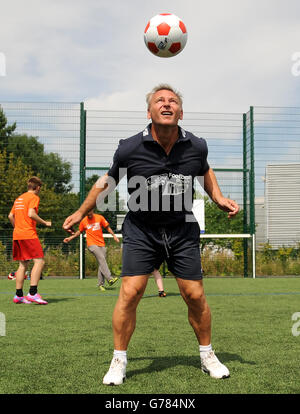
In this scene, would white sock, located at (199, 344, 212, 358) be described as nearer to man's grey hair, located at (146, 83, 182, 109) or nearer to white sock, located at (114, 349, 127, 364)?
white sock, located at (114, 349, 127, 364)

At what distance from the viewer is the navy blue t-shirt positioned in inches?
150

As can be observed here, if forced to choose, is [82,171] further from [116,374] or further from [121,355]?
[116,374]

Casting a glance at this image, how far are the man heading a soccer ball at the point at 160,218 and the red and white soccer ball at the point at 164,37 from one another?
157 cm

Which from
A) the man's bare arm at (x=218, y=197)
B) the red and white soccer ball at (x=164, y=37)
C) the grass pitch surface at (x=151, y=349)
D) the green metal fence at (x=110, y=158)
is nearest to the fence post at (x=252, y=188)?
the green metal fence at (x=110, y=158)

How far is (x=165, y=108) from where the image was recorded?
12.3 ft

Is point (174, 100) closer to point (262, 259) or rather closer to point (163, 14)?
point (163, 14)

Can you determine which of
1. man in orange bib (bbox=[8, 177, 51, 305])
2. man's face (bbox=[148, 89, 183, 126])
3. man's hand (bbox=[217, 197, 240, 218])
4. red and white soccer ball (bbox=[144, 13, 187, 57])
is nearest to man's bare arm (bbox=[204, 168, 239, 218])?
man's hand (bbox=[217, 197, 240, 218])

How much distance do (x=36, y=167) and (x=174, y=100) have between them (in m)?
14.9

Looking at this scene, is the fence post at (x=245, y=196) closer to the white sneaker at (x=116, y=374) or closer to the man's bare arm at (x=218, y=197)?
the man's bare arm at (x=218, y=197)

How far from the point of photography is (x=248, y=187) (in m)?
16.5

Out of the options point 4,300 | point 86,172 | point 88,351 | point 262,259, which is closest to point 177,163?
point 88,351

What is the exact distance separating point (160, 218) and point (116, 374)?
115 centimetres

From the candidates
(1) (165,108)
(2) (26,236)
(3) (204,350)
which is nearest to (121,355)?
(3) (204,350)
